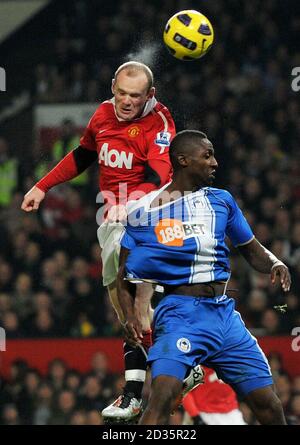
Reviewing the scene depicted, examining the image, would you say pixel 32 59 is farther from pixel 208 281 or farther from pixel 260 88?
pixel 208 281

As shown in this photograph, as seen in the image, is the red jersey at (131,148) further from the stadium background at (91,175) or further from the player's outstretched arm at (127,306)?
the stadium background at (91,175)

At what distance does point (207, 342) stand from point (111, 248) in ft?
4.37

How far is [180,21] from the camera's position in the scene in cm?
A: 757

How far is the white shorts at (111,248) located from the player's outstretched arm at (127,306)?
72cm

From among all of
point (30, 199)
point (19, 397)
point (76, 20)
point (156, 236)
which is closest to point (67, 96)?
point (76, 20)

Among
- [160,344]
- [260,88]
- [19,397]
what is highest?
[260,88]

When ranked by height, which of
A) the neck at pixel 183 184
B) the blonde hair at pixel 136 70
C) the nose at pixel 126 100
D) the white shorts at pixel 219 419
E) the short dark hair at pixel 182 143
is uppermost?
the blonde hair at pixel 136 70

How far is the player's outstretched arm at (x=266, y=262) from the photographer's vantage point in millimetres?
6672

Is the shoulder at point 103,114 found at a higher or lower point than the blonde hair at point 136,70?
lower

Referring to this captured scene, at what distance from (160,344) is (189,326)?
0.66ft

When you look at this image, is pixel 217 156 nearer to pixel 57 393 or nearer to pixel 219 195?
pixel 57 393

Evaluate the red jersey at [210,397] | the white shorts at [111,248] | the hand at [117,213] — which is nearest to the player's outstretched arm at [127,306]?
the hand at [117,213]

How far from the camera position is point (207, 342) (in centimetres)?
650

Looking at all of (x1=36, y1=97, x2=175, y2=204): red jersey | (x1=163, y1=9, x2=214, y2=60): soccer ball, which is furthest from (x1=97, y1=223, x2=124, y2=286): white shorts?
(x1=163, y1=9, x2=214, y2=60): soccer ball
